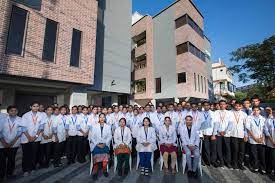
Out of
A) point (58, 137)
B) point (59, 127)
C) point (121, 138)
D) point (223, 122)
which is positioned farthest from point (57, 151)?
point (223, 122)

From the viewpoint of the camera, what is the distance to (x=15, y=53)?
23.5 feet

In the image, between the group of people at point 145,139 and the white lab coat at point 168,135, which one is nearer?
the group of people at point 145,139

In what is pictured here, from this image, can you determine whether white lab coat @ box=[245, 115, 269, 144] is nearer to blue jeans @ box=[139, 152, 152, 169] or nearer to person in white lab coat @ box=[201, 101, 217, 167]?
person in white lab coat @ box=[201, 101, 217, 167]

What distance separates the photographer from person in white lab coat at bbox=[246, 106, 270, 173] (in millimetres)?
5105

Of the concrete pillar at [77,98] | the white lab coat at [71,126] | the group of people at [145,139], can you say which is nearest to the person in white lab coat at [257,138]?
the group of people at [145,139]

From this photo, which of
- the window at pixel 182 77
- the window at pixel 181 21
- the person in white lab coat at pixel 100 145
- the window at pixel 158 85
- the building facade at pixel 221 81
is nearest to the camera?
the person in white lab coat at pixel 100 145

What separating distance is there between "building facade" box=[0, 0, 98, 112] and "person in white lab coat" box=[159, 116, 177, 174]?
585cm

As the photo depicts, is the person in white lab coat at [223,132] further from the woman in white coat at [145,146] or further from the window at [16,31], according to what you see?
the window at [16,31]

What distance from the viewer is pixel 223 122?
5664 millimetres

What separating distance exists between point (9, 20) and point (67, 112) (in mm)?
4713

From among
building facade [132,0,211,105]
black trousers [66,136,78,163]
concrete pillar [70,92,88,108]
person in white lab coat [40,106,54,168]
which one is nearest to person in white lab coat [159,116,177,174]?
black trousers [66,136,78,163]

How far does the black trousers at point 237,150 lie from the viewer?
17.7 feet

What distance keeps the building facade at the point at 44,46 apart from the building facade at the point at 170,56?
9.73 metres

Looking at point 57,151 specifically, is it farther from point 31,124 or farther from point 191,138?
point 191,138
